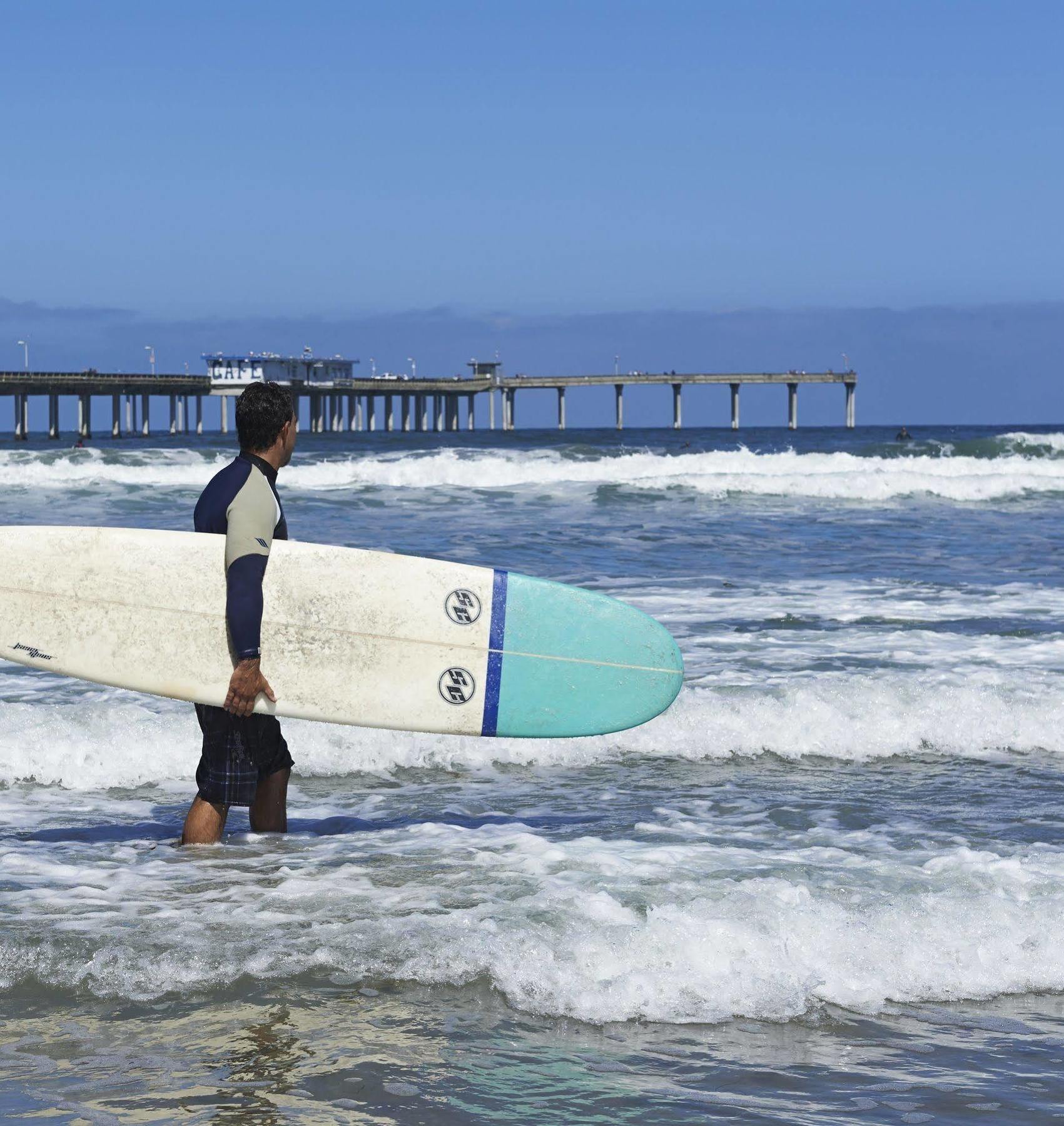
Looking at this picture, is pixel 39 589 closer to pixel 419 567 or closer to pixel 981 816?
pixel 419 567

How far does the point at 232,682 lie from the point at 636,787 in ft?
6.99

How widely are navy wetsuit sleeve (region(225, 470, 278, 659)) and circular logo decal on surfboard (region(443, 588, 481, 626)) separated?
0.82 meters

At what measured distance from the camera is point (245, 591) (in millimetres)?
3961

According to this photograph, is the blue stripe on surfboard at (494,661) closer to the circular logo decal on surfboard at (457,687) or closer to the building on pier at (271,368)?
the circular logo decal on surfboard at (457,687)

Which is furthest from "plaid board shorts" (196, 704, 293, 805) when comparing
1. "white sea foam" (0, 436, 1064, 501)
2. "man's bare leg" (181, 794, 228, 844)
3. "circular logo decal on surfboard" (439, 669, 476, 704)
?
"white sea foam" (0, 436, 1064, 501)

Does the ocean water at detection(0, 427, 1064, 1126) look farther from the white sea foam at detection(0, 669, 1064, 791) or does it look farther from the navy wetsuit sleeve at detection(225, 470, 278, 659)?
the navy wetsuit sleeve at detection(225, 470, 278, 659)

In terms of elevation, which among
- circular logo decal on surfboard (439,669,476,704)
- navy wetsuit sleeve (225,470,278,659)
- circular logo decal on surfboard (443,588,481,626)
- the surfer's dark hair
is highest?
the surfer's dark hair

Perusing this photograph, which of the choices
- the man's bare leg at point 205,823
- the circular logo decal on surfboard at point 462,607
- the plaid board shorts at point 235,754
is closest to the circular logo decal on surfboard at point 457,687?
the circular logo decal on surfboard at point 462,607

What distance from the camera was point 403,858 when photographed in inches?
178

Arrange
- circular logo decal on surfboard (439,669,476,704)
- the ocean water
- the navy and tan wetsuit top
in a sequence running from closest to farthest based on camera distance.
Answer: the ocean water
the navy and tan wetsuit top
circular logo decal on surfboard (439,669,476,704)

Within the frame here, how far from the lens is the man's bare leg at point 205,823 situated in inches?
174

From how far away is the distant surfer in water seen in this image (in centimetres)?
397

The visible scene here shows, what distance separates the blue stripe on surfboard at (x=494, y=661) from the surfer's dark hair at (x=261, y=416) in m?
1.00

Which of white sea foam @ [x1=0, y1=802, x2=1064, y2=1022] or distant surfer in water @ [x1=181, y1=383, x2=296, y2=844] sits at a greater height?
distant surfer in water @ [x1=181, y1=383, x2=296, y2=844]
